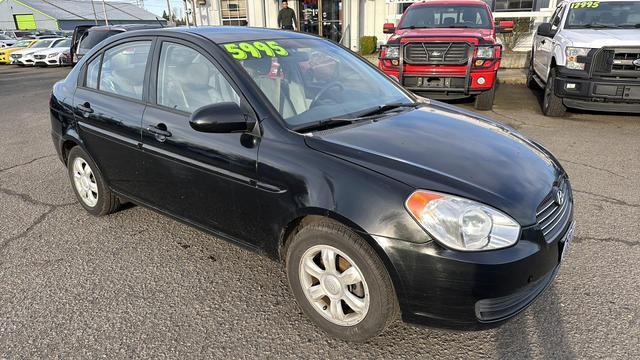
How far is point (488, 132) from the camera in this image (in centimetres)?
294

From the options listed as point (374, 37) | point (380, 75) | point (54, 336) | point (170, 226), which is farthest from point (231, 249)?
point (374, 37)

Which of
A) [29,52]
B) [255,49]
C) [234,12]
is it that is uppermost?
[234,12]

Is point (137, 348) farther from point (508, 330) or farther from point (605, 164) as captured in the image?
point (605, 164)

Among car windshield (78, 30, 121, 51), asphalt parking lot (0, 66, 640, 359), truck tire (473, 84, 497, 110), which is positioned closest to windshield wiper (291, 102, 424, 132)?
asphalt parking lot (0, 66, 640, 359)

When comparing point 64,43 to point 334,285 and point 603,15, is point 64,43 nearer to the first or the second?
point 603,15

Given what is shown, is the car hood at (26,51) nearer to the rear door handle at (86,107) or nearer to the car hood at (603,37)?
the rear door handle at (86,107)

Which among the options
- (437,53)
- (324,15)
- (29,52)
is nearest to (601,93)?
(437,53)

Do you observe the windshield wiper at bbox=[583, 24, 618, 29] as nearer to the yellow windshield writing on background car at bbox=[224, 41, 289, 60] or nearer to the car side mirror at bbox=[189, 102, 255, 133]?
the yellow windshield writing on background car at bbox=[224, 41, 289, 60]

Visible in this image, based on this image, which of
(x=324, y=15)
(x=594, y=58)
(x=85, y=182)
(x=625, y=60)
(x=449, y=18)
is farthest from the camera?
(x=324, y=15)

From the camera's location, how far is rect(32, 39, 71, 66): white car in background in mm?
19828

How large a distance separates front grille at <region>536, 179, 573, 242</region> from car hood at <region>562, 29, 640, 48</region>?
5287 millimetres

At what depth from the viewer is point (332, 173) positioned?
227 cm

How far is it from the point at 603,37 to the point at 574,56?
458mm

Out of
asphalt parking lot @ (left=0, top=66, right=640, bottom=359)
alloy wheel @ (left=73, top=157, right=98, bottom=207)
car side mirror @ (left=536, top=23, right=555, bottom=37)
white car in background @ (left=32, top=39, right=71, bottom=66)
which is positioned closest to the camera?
asphalt parking lot @ (left=0, top=66, right=640, bottom=359)
